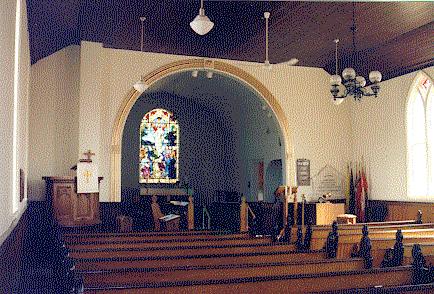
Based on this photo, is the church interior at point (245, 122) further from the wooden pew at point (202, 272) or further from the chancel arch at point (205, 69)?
the wooden pew at point (202, 272)

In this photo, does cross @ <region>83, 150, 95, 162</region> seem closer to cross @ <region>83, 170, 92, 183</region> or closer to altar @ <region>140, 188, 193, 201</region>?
cross @ <region>83, 170, 92, 183</region>

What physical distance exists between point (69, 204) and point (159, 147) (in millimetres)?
7929

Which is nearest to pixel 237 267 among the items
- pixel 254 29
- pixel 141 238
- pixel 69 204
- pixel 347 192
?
pixel 141 238

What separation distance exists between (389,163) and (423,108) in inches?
55.9

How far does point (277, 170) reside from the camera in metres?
14.2

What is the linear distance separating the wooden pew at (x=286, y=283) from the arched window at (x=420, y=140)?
7176 millimetres


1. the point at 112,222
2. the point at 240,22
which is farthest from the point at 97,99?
the point at 240,22

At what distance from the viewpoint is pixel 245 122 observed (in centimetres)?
1514

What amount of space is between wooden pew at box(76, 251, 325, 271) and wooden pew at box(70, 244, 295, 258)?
16.1 inches

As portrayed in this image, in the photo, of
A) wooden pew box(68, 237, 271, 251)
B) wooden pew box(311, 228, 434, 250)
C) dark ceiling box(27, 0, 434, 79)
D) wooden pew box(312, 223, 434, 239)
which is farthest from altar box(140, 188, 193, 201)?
wooden pew box(68, 237, 271, 251)

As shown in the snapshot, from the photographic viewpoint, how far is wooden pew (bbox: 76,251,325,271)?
4.29m

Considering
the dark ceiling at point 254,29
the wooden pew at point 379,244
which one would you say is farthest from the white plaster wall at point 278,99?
the wooden pew at point 379,244

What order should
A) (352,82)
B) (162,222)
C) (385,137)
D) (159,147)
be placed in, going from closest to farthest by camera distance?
1. (352,82)
2. (162,222)
3. (385,137)
4. (159,147)

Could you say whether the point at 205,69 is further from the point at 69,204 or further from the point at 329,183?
the point at 69,204
